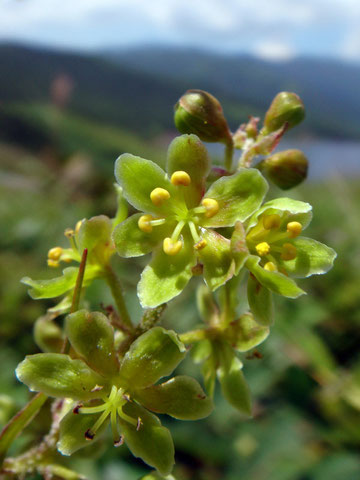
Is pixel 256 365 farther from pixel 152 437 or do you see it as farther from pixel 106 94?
pixel 106 94

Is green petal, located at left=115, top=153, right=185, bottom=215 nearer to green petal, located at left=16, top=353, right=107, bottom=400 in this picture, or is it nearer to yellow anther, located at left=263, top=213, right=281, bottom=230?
yellow anther, located at left=263, top=213, right=281, bottom=230

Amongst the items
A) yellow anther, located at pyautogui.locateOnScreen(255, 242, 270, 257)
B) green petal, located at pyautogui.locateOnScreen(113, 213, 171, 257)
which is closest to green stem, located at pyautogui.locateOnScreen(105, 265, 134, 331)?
green petal, located at pyautogui.locateOnScreen(113, 213, 171, 257)

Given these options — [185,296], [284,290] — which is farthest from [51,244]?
[284,290]

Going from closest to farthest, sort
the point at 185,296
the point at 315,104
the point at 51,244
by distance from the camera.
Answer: the point at 185,296
the point at 51,244
the point at 315,104

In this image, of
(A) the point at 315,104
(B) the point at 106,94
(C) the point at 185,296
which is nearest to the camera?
(C) the point at 185,296

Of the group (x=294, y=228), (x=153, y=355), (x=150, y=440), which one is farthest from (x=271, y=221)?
(x=150, y=440)

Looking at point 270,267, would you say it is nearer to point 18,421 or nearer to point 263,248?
point 263,248
